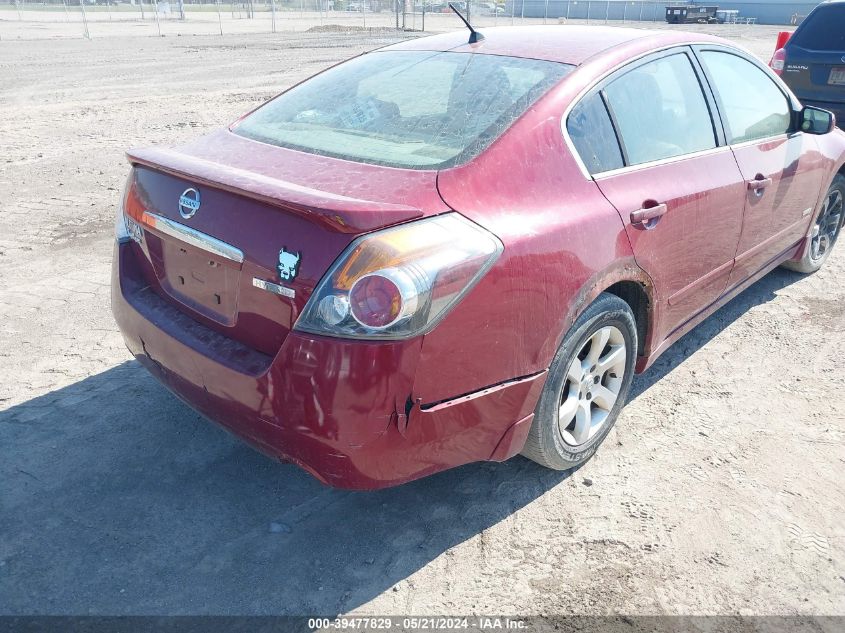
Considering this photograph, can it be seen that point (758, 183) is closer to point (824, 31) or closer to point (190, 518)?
point (190, 518)

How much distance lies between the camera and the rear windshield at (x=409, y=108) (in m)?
2.60

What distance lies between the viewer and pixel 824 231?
5.21 metres

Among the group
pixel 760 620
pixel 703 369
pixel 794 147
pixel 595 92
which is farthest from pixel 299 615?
pixel 794 147

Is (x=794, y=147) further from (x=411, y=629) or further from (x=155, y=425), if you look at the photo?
A: (x=155, y=425)

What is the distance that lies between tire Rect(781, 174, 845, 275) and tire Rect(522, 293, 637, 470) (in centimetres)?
266

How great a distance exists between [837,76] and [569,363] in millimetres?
7016

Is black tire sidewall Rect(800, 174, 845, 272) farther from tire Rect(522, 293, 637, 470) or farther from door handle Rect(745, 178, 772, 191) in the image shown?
tire Rect(522, 293, 637, 470)

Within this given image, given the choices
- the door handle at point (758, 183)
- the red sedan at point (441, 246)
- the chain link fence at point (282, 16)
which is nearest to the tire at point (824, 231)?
the door handle at point (758, 183)

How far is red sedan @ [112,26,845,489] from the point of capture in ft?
6.95

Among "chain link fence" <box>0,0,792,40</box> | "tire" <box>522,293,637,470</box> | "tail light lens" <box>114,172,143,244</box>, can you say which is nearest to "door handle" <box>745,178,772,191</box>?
"tire" <box>522,293,637,470</box>

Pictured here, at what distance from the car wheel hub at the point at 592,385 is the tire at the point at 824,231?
2680 millimetres

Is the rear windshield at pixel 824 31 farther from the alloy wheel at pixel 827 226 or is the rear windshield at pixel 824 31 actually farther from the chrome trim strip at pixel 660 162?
the chrome trim strip at pixel 660 162

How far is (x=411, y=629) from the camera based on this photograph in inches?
88.6

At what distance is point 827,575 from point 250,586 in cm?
204
